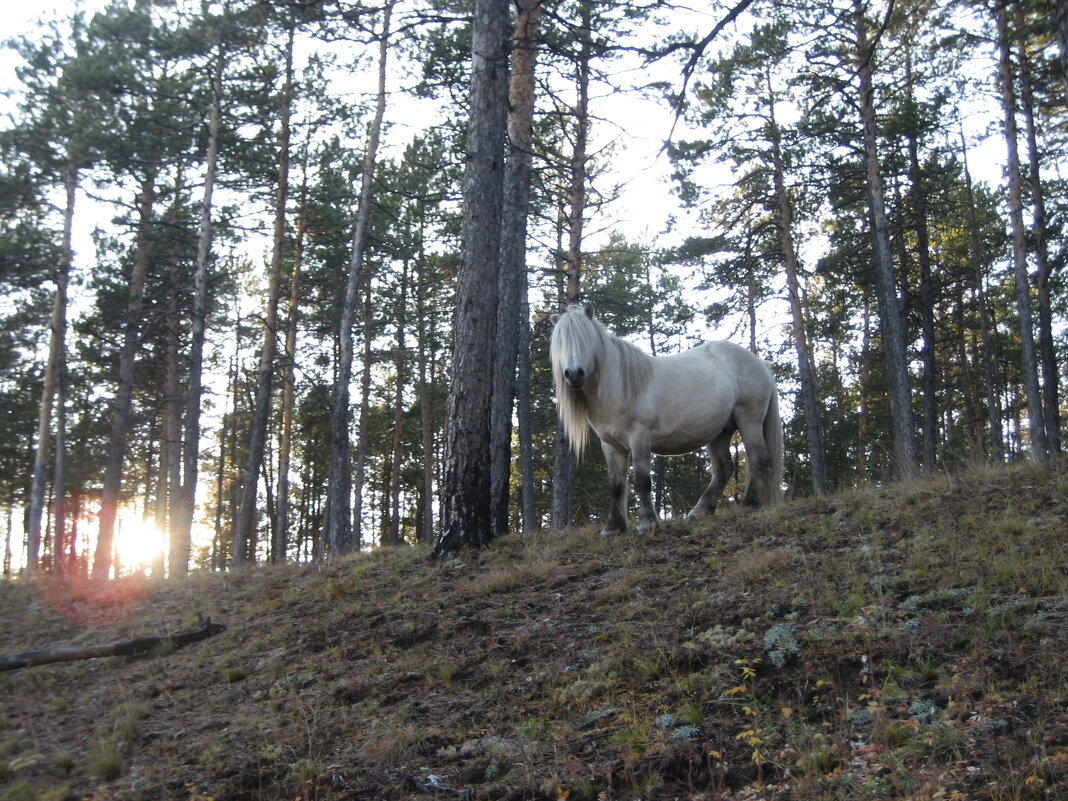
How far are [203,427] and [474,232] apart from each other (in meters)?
26.6

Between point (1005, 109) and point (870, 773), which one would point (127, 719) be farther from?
point (1005, 109)

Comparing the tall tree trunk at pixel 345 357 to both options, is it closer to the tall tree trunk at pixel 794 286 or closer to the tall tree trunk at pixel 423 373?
the tall tree trunk at pixel 423 373

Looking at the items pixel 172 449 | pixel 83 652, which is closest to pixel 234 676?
pixel 83 652

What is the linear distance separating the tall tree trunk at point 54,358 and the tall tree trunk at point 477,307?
14803mm

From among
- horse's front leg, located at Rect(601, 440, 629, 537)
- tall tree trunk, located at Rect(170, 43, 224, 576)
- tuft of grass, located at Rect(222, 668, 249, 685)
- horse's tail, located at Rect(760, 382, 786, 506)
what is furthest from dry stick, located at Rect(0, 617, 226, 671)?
tall tree trunk, located at Rect(170, 43, 224, 576)

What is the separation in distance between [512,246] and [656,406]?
4841 millimetres

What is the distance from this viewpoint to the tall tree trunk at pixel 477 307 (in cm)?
838

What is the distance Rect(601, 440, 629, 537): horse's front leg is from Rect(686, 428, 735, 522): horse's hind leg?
77 centimetres

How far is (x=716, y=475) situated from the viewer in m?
9.15

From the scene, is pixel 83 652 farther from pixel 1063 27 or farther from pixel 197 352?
pixel 197 352

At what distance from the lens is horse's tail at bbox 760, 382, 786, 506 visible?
9.01 m

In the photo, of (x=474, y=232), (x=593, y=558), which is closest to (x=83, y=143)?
(x=474, y=232)

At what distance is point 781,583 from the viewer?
17.5ft

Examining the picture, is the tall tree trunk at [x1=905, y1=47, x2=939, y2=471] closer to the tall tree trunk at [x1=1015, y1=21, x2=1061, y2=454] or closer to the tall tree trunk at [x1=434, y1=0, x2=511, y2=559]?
the tall tree trunk at [x1=1015, y1=21, x2=1061, y2=454]
